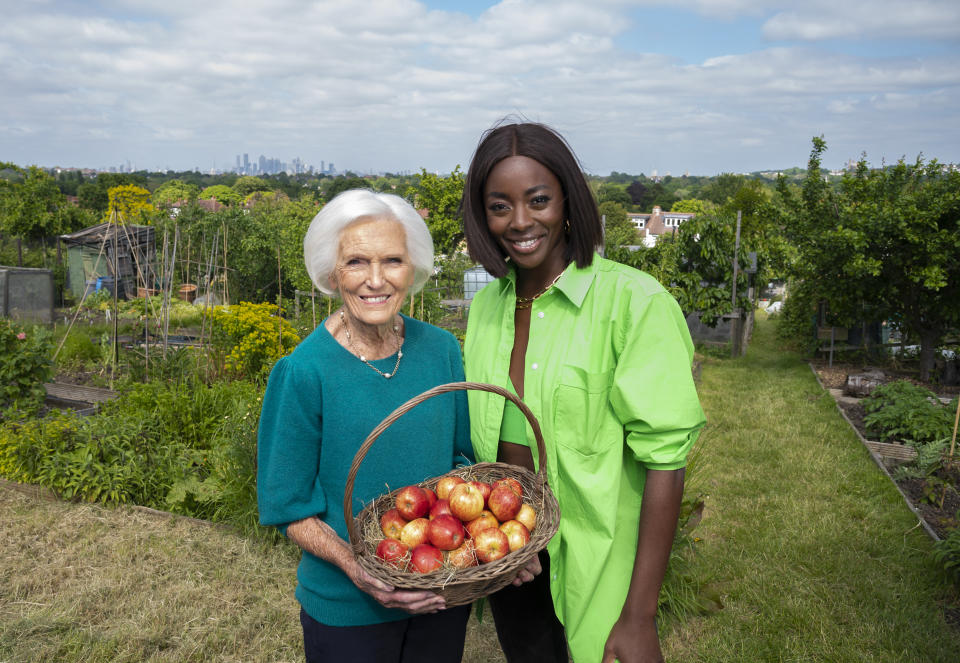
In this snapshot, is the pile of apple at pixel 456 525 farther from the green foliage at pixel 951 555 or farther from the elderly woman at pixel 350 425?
the green foliage at pixel 951 555

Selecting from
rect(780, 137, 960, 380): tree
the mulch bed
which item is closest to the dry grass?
the mulch bed

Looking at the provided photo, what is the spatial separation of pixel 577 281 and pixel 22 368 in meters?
6.06

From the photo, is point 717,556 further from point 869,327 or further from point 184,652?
point 869,327

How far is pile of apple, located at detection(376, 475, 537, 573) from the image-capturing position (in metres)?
1.67

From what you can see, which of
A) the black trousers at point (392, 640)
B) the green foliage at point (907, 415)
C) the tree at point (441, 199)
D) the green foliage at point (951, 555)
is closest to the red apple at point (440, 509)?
the black trousers at point (392, 640)

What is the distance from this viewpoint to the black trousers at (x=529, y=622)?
82.6 inches

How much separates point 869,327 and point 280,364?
12783 mm

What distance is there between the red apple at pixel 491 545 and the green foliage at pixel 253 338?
5.18 meters

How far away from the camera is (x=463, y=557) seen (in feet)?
5.46

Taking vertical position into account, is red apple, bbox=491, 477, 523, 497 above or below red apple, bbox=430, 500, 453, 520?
above

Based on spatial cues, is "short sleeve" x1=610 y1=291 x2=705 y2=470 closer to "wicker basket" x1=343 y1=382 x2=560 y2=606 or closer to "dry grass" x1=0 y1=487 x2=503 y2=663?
"wicker basket" x1=343 y1=382 x2=560 y2=606

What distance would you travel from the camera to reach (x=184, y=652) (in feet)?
10.6

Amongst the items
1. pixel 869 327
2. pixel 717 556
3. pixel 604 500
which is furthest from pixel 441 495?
pixel 869 327

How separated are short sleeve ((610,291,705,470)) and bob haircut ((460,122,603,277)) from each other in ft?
0.93
